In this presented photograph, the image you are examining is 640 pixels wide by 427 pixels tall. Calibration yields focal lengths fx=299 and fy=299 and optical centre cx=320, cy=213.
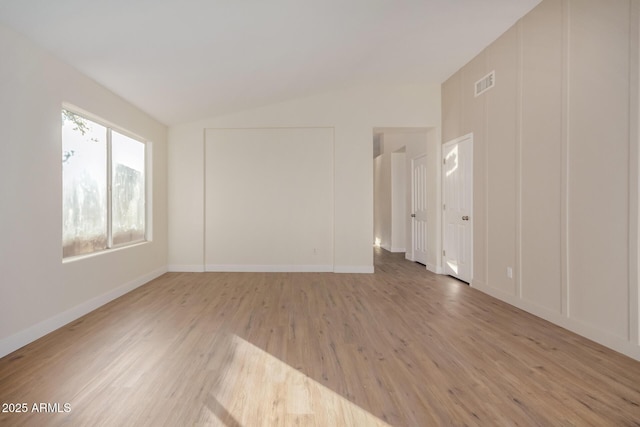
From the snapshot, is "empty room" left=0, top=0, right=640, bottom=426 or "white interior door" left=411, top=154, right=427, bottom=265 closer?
"empty room" left=0, top=0, right=640, bottom=426

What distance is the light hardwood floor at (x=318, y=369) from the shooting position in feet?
5.41

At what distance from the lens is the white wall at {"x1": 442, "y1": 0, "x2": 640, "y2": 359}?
2.36 meters

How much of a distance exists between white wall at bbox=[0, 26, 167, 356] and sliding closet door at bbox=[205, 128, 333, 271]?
2.12 m

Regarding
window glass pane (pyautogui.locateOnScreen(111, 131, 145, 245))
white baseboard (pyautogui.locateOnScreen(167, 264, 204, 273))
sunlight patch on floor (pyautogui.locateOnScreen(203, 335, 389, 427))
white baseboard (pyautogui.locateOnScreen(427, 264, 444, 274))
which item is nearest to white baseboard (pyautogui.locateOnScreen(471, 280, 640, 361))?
white baseboard (pyautogui.locateOnScreen(427, 264, 444, 274))

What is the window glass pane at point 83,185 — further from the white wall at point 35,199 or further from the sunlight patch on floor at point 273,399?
the sunlight patch on floor at point 273,399

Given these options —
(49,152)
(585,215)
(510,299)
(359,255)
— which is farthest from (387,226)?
(49,152)

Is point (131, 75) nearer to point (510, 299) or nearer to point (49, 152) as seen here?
point (49, 152)

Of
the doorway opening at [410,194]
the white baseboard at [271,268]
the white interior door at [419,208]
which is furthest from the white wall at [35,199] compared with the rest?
the white interior door at [419,208]

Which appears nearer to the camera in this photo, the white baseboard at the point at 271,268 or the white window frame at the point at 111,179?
the white window frame at the point at 111,179

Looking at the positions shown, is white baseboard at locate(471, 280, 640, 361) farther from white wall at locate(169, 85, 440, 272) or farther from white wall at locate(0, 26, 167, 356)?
white wall at locate(0, 26, 167, 356)

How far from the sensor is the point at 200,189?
5.46 m

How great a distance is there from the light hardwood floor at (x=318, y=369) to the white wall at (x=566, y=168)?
393mm

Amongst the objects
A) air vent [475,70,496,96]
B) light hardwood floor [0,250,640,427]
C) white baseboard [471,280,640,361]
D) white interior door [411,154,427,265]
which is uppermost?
air vent [475,70,496,96]

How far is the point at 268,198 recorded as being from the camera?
218 inches
